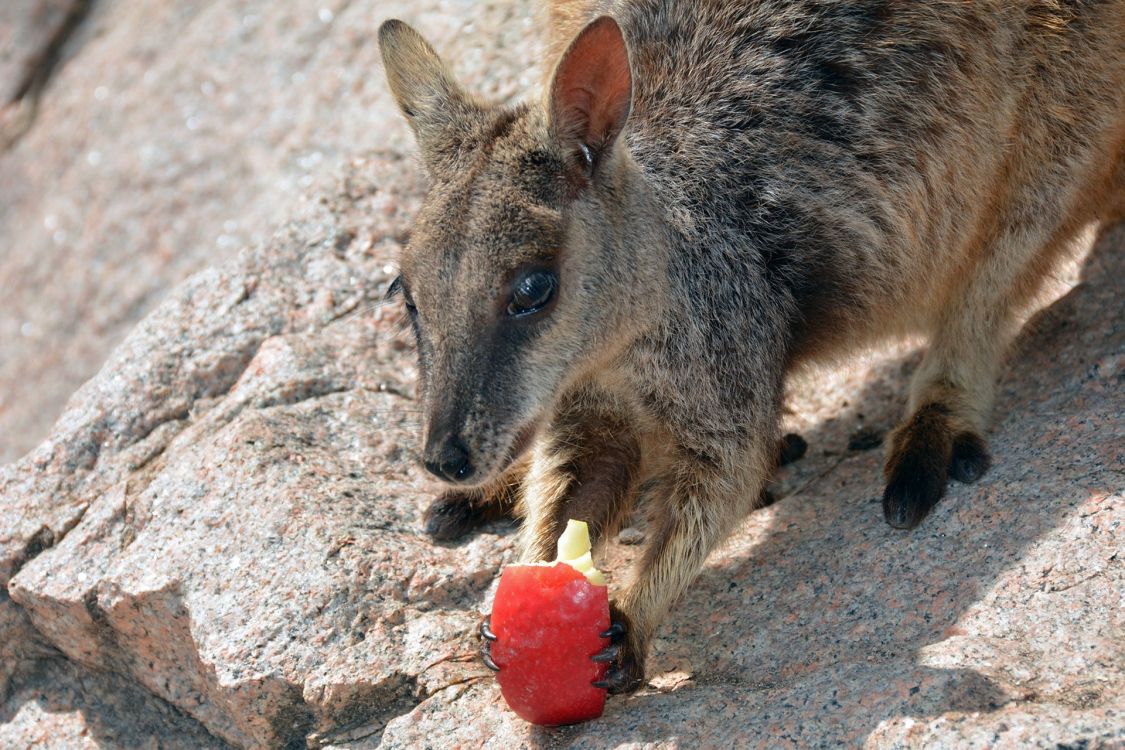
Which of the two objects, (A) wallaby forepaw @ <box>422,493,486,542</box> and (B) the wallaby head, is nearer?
(B) the wallaby head

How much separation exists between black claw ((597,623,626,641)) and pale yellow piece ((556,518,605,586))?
0.52 feet

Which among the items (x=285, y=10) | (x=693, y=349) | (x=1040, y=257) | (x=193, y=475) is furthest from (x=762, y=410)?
(x=285, y=10)

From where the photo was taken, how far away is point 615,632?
13.1 ft

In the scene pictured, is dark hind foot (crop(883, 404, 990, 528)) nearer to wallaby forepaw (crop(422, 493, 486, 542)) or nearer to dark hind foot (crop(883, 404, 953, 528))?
dark hind foot (crop(883, 404, 953, 528))

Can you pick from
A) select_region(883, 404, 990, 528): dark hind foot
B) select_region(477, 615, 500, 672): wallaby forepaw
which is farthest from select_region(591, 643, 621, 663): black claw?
select_region(883, 404, 990, 528): dark hind foot

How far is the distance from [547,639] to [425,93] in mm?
1976

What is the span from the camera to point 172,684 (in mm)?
4734

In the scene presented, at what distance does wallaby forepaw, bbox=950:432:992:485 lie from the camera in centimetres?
461

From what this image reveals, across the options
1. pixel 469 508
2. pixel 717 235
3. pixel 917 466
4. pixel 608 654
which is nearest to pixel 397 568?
pixel 469 508

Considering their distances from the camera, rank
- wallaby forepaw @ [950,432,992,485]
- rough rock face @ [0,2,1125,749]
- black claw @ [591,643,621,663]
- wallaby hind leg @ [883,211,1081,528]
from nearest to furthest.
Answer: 1. rough rock face @ [0,2,1125,749]
2. black claw @ [591,643,621,663]
3. wallaby forepaw @ [950,432,992,485]
4. wallaby hind leg @ [883,211,1081,528]

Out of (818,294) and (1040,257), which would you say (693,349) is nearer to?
(818,294)

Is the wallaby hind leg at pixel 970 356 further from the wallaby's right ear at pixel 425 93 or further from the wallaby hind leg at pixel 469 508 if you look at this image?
the wallaby's right ear at pixel 425 93

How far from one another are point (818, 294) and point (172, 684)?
110 inches

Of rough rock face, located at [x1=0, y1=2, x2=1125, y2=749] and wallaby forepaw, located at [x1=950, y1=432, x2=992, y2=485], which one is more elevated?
rough rock face, located at [x1=0, y1=2, x2=1125, y2=749]
